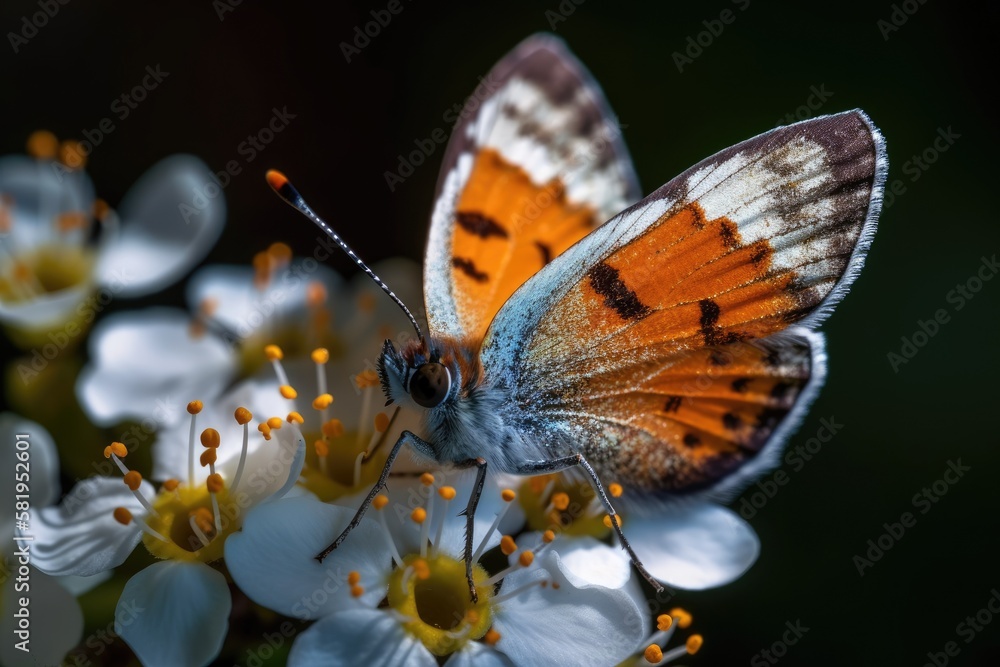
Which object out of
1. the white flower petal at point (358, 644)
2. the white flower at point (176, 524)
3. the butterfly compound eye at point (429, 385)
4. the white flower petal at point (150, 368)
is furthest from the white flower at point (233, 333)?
the white flower petal at point (358, 644)

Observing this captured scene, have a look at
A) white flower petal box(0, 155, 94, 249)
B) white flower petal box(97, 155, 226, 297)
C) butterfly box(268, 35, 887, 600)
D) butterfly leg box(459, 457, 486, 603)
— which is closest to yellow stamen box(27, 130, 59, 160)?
white flower petal box(0, 155, 94, 249)

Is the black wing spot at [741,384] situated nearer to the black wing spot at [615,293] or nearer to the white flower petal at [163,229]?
the black wing spot at [615,293]

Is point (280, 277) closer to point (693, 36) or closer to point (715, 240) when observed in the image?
point (715, 240)

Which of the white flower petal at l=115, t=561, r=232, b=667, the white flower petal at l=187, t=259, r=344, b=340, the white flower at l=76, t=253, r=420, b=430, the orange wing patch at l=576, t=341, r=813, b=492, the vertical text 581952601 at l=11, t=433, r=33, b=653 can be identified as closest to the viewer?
the white flower petal at l=115, t=561, r=232, b=667

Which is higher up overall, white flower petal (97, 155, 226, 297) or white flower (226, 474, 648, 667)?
white flower petal (97, 155, 226, 297)

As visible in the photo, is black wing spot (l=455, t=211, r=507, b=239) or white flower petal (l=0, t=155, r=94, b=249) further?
white flower petal (l=0, t=155, r=94, b=249)

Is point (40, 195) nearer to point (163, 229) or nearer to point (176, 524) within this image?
point (163, 229)

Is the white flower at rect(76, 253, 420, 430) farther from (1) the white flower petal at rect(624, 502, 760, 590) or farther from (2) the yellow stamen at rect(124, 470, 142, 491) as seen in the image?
(1) the white flower petal at rect(624, 502, 760, 590)
